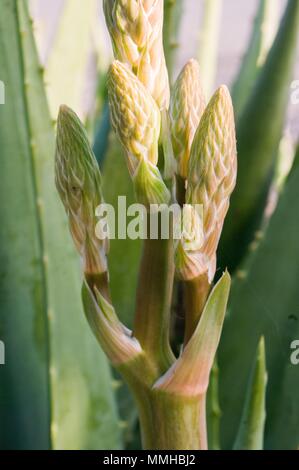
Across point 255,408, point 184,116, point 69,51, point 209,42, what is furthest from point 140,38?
point 209,42

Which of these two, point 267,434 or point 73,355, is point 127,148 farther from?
point 267,434

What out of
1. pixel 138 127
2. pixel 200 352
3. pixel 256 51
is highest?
pixel 256 51

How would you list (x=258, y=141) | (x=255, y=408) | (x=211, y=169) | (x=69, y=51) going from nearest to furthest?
(x=211, y=169), (x=255, y=408), (x=258, y=141), (x=69, y=51)

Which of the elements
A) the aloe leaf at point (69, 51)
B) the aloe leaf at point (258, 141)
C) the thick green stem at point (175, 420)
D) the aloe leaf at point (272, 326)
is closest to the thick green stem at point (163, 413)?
the thick green stem at point (175, 420)

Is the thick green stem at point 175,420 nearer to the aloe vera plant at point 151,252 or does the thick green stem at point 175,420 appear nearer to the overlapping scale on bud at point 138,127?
the aloe vera plant at point 151,252

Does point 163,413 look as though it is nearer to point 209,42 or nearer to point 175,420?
point 175,420

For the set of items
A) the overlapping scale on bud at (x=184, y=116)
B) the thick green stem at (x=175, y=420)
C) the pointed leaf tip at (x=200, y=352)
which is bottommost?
the thick green stem at (x=175, y=420)

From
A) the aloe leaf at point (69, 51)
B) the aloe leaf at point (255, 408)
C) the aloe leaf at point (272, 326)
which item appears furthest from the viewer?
the aloe leaf at point (69, 51)
